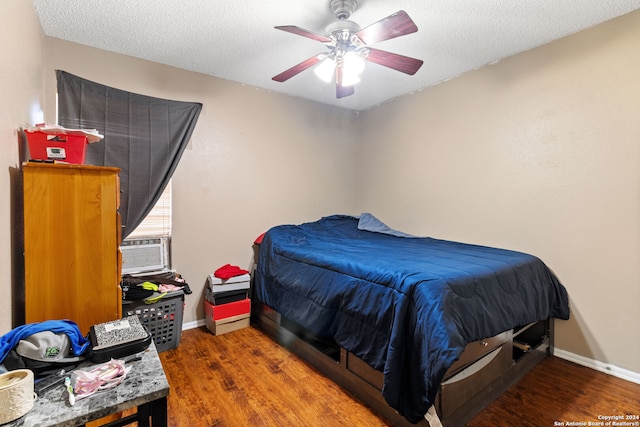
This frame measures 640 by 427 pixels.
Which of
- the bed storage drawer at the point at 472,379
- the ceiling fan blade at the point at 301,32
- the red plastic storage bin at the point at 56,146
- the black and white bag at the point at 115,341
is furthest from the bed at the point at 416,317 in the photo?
the red plastic storage bin at the point at 56,146

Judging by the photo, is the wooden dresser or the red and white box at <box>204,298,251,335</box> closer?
the wooden dresser

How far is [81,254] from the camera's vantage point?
62.1 inches

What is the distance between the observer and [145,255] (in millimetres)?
2717

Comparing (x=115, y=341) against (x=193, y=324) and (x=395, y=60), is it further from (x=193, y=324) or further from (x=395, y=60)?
(x=395, y=60)

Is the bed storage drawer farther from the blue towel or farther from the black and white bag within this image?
the blue towel

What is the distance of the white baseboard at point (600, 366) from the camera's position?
6.83 ft

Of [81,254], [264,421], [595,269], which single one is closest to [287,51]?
[81,254]

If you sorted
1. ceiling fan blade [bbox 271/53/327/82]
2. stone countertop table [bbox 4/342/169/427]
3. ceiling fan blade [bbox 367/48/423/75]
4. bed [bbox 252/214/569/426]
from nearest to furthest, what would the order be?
1. stone countertop table [bbox 4/342/169/427]
2. bed [bbox 252/214/569/426]
3. ceiling fan blade [bbox 367/48/423/75]
4. ceiling fan blade [bbox 271/53/327/82]

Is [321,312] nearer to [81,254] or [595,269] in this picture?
[81,254]

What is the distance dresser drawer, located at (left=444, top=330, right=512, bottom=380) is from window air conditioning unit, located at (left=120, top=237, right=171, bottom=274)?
2428 mm

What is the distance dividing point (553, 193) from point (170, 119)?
10.8 feet

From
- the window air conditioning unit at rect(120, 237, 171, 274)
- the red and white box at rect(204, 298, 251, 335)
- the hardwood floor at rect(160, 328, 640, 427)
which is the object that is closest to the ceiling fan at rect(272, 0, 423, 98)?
the window air conditioning unit at rect(120, 237, 171, 274)

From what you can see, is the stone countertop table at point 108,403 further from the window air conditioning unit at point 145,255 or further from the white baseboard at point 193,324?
the white baseboard at point 193,324

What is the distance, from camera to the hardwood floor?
1.72m
